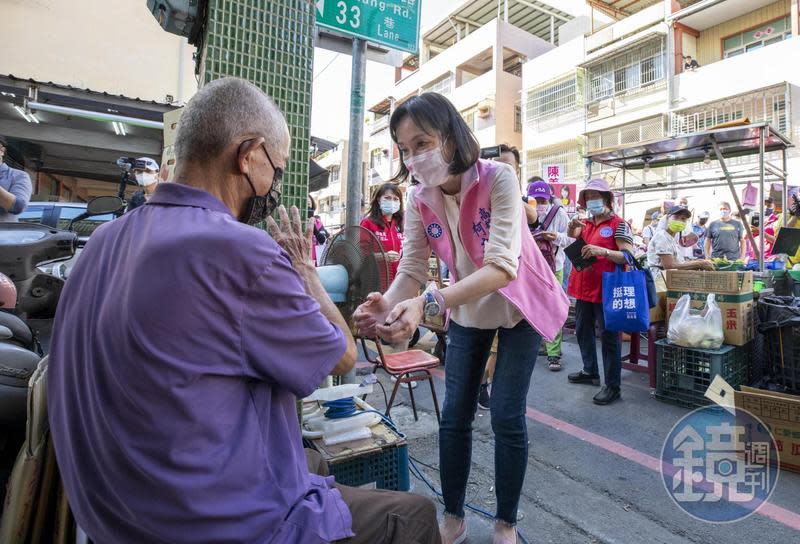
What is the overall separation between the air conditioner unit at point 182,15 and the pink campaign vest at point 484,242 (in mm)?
1221

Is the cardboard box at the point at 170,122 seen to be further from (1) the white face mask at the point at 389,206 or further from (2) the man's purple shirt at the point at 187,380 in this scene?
(1) the white face mask at the point at 389,206

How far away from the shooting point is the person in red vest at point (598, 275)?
3.97 m

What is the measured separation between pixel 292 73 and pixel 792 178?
1485 cm

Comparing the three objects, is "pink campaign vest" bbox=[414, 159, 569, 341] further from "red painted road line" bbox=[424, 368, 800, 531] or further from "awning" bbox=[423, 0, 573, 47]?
"awning" bbox=[423, 0, 573, 47]

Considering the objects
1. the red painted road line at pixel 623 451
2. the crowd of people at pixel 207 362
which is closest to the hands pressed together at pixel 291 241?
the crowd of people at pixel 207 362

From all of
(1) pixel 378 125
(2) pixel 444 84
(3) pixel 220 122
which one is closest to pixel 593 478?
(3) pixel 220 122

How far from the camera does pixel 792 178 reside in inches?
475

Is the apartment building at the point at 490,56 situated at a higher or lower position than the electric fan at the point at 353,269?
higher

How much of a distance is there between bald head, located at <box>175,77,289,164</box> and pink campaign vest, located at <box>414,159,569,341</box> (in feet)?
3.12

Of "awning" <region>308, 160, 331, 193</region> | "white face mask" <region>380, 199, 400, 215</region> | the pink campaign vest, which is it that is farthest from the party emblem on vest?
"awning" <region>308, 160, 331, 193</region>

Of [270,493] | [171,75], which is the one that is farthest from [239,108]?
[171,75]

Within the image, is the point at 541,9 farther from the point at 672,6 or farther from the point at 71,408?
the point at 71,408

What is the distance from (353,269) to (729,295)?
3367 mm

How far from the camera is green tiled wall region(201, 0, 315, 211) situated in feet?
6.27
